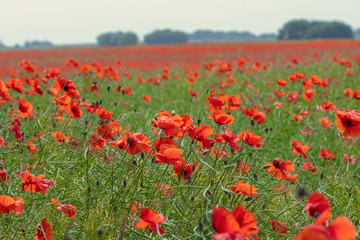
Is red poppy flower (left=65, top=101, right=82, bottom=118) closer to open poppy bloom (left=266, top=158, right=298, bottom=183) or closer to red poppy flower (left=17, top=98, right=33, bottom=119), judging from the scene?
red poppy flower (left=17, top=98, right=33, bottom=119)

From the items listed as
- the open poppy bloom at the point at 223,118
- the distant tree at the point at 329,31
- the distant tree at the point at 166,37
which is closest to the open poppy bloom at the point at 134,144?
the open poppy bloom at the point at 223,118

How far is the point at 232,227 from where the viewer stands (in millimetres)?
785

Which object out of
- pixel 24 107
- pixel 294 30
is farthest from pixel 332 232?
pixel 294 30

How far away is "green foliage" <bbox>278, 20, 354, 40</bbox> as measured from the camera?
50.0 metres

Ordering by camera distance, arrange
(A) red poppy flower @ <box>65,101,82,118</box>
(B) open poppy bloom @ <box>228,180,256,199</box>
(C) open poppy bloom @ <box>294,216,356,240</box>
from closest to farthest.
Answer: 1. (C) open poppy bloom @ <box>294,216,356,240</box>
2. (B) open poppy bloom @ <box>228,180,256,199</box>
3. (A) red poppy flower @ <box>65,101,82,118</box>

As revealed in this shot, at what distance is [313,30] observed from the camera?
1984 inches

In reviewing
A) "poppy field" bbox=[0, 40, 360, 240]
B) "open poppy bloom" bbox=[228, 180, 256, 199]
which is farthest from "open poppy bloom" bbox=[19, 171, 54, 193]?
"open poppy bloom" bbox=[228, 180, 256, 199]

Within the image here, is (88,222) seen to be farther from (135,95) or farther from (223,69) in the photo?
(135,95)

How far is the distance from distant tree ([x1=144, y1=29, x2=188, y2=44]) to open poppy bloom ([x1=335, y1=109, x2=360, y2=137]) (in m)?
68.1

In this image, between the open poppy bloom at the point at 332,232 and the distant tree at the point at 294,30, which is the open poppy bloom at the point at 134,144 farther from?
the distant tree at the point at 294,30

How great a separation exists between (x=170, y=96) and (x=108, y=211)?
402 cm

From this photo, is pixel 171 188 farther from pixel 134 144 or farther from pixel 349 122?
pixel 349 122

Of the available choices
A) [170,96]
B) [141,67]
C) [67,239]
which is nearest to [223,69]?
[170,96]

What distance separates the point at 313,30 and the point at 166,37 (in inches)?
1128
